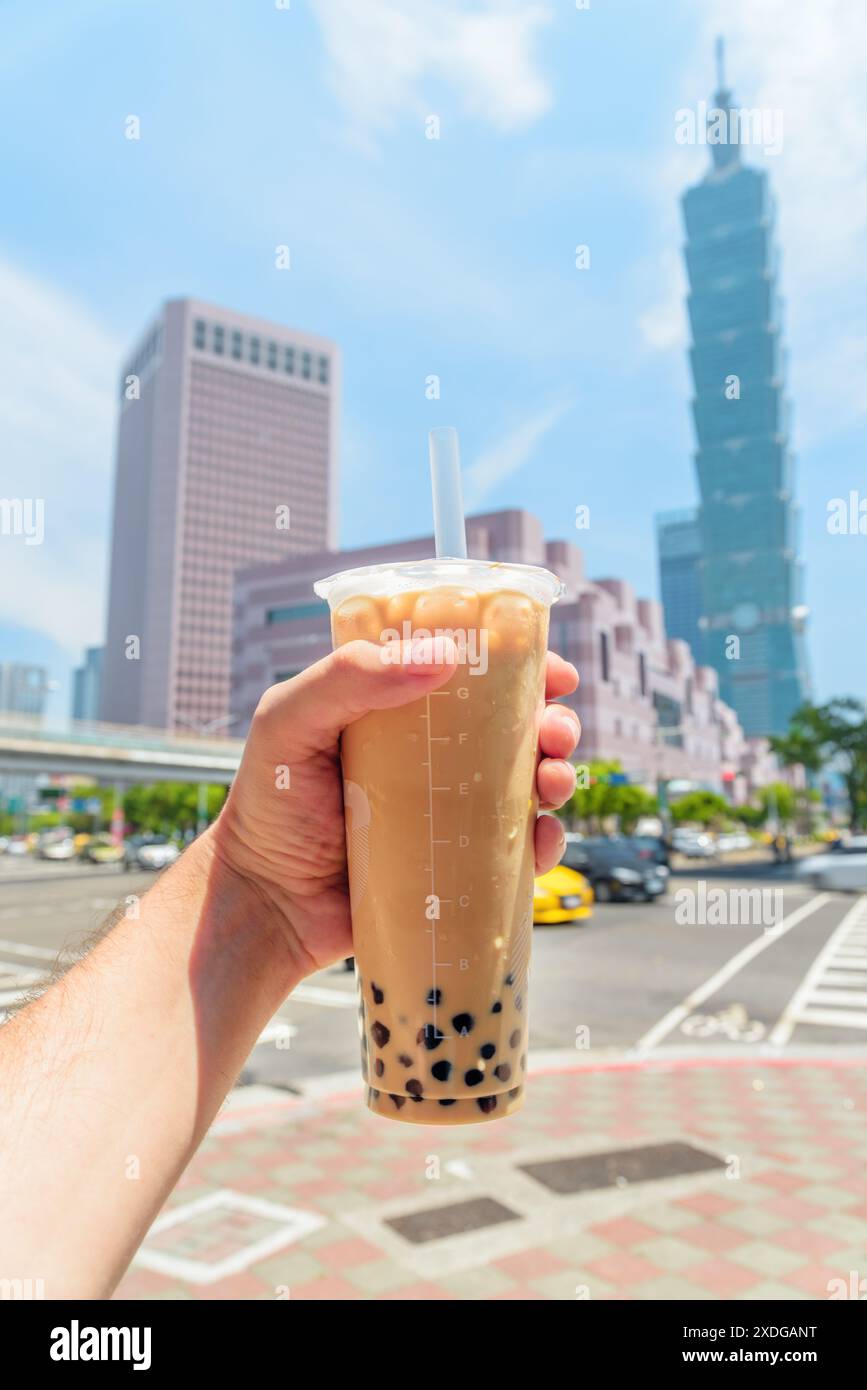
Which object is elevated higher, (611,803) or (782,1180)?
(611,803)

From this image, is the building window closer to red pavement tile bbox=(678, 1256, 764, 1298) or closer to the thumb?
red pavement tile bbox=(678, 1256, 764, 1298)

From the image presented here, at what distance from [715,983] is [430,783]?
40.8 ft

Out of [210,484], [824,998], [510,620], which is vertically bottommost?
[824,998]

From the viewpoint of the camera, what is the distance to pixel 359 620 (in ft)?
5.50

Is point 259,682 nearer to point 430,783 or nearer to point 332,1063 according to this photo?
point 332,1063

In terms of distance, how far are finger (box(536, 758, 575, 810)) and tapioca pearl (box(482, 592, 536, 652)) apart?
0.78ft

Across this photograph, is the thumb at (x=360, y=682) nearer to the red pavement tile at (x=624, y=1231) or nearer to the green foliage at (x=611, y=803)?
the red pavement tile at (x=624, y=1231)

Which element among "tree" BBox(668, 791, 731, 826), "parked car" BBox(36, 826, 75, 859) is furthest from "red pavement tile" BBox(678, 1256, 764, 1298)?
"tree" BBox(668, 791, 731, 826)

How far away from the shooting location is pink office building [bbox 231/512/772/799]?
79.1m

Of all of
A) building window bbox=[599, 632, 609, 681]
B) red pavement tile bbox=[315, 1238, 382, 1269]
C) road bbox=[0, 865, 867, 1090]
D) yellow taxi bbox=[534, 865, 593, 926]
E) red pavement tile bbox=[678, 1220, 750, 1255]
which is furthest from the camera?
building window bbox=[599, 632, 609, 681]

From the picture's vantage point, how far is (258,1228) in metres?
5.29

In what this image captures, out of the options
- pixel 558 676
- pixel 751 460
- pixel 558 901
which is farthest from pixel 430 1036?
pixel 751 460

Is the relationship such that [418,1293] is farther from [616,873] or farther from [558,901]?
[616,873]

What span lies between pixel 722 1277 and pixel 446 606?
450cm
